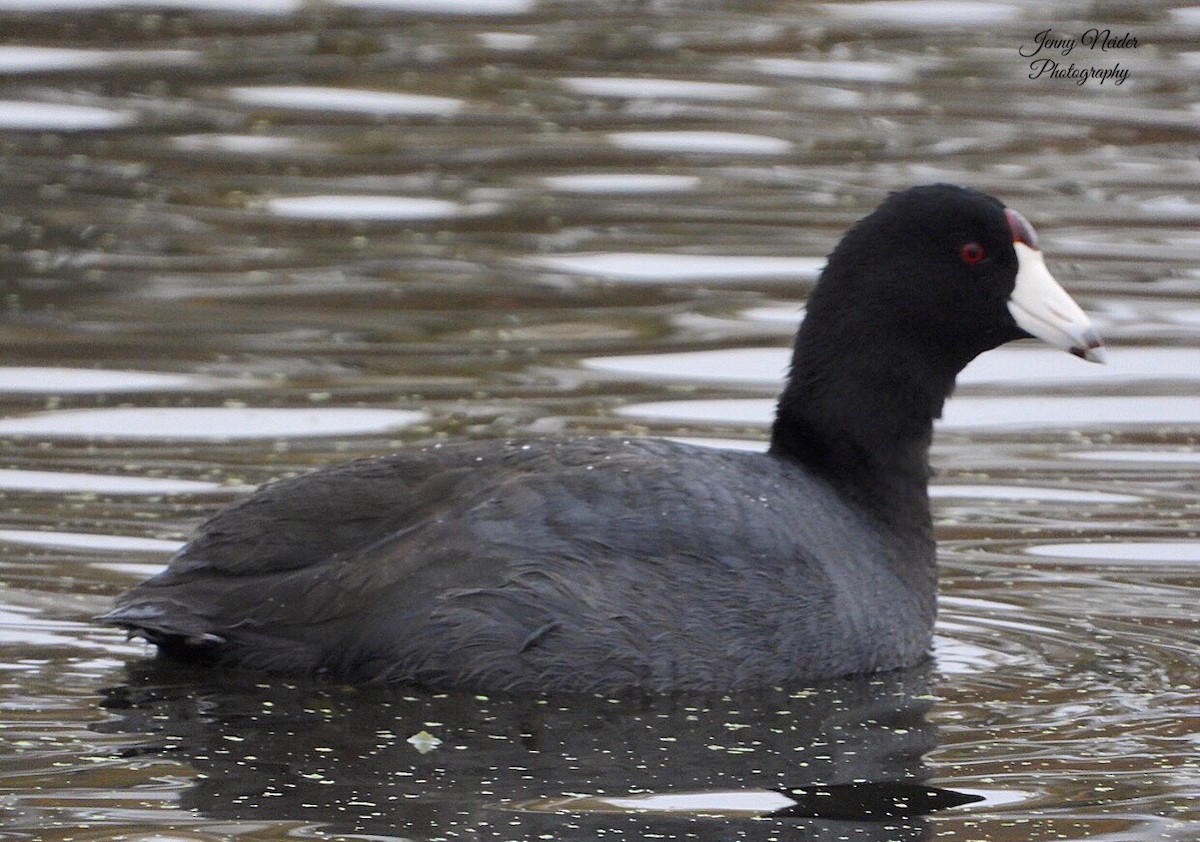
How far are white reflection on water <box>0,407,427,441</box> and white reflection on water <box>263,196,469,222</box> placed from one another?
3.30m

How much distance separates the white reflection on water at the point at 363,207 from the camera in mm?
11984

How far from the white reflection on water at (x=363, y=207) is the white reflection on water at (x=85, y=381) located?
2.87m

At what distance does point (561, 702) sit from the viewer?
6012 millimetres

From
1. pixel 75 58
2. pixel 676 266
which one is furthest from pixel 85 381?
pixel 75 58

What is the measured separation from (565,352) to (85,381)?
6.19ft

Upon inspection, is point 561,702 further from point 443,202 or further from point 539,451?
point 443,202

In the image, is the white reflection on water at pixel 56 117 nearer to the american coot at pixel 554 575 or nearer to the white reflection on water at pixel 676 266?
the white reflection on water at pixel 676 266

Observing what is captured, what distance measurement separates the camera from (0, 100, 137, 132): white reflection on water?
13766 mm

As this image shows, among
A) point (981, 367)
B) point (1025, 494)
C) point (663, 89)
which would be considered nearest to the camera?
point (1025, 494)

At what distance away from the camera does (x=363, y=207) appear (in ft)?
39.8

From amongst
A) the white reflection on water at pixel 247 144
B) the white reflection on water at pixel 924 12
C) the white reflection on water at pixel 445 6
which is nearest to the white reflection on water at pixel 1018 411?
the white reflection on water at pixel 247 144

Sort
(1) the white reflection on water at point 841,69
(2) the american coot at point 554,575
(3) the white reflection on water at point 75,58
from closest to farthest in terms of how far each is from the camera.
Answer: (2) the american coot at point 554,575 < (3) the white reflection on water at point 75,58 < (1) the white reflection on water at point 841,69

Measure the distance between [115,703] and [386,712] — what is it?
2.15 ft

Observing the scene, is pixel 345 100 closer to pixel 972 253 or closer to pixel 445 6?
pixel 445 6
